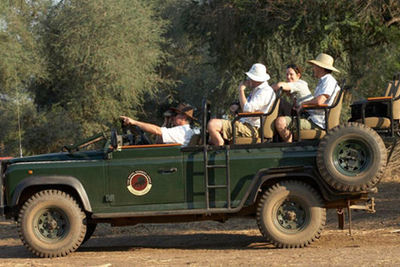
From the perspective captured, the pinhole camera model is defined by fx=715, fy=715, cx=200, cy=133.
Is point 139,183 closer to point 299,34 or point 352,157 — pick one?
point 352,157

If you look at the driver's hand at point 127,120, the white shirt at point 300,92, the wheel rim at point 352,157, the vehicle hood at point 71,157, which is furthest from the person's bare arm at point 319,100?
the vehicle hood at point 71,157

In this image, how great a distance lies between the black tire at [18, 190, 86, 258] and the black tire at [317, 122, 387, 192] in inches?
114

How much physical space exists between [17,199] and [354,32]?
31.4 ft

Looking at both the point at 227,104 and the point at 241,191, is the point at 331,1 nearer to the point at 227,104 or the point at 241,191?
the point at 227,104

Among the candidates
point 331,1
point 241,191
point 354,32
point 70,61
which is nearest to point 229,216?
point 241,191

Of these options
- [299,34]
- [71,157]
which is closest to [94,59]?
[299,34]

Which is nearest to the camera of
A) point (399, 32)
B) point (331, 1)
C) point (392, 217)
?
point (392, 217)

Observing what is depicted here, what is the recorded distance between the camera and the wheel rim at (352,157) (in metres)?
7.93

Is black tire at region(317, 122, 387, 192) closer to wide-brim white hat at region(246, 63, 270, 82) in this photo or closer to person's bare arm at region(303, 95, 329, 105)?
person's bare arm at region(303, 95, 329, 105)

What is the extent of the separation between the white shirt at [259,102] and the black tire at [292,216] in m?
0.83

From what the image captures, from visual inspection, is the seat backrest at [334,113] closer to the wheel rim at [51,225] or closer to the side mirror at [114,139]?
the side mirror at [114,139]

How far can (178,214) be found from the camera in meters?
8.23

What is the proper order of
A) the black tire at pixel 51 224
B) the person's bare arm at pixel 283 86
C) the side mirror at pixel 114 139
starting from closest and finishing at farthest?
the side mirror at pixel 114 139, the black tire at pixel 51 224, the person's bare arm at pixel 283 86

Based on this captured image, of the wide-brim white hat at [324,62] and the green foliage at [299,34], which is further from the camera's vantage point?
the green foliage at [299,34]
